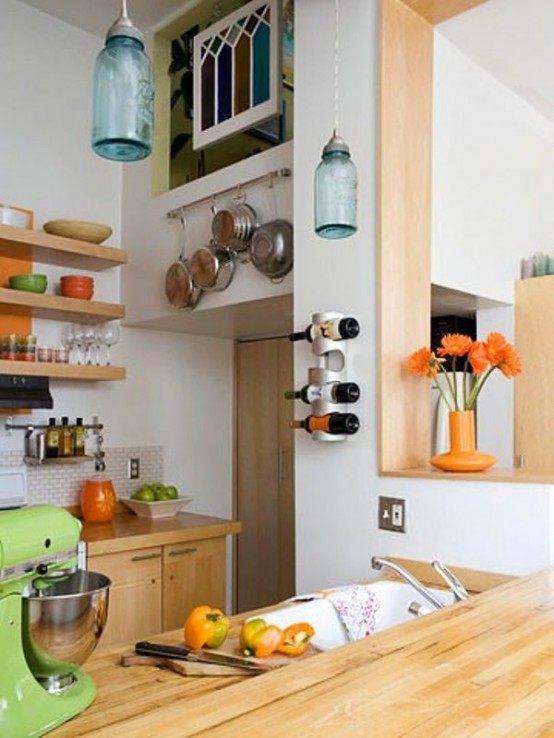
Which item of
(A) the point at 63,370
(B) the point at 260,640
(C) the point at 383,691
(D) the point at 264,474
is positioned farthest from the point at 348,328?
(D) the point at 264,474

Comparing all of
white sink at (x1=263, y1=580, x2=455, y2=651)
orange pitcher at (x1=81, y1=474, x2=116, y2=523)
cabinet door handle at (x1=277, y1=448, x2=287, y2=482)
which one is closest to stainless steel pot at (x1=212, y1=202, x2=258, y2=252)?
orange pitcher at (x1=81, y1=474, x2=116, y2=523)

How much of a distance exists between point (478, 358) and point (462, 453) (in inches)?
13.1

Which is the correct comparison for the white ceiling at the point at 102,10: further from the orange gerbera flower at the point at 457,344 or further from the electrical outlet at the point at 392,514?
the electrical outlet at the point at 392,514

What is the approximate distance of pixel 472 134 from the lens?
3.18m

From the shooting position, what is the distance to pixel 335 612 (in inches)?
83.0

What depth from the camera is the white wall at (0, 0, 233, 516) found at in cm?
390

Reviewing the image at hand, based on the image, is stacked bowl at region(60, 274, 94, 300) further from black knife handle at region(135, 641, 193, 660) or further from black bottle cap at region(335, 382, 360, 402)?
black knife handle at region(135, 641, 193, 660)

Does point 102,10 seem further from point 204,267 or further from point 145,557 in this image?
point 145,557

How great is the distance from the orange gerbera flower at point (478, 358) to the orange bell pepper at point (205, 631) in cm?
116

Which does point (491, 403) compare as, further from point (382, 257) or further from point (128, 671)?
point (128, 671)

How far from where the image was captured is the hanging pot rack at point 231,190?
128 inches

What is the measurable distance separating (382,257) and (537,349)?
125 cm

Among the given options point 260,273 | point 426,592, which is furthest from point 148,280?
point 426,592

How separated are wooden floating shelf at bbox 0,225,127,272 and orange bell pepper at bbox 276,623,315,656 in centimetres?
252
